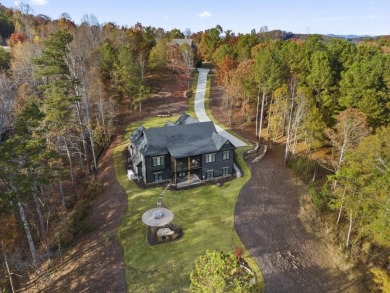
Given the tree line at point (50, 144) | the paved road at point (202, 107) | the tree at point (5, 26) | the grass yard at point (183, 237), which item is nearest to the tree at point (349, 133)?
the grass yard at point (183, 237)

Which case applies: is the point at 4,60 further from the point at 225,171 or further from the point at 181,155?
the point at 225,171

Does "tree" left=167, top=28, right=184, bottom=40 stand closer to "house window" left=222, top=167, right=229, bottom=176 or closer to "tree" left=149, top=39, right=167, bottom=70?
"tree" left=149, top=39, right=167, bottom=70

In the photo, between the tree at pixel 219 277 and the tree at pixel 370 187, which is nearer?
the tree at pixel 219 277

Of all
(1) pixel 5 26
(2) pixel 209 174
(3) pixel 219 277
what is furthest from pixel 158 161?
(1) pixel 5 26

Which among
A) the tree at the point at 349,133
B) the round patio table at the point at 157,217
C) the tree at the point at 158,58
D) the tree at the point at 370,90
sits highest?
the tree at the point at 158,58

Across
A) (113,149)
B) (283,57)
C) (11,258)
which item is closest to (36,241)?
(11,258)

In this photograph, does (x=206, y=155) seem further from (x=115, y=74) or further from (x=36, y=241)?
(x=115, y=74)

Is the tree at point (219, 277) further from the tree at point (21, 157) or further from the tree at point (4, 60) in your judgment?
the tree at point (4, 60)
